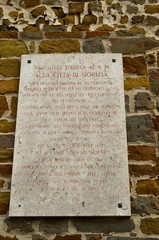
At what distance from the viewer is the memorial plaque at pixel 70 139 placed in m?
2.31

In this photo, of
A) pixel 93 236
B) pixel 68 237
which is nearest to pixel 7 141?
pixel 68 237

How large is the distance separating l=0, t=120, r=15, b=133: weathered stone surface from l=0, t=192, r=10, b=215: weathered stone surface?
21.0 inches

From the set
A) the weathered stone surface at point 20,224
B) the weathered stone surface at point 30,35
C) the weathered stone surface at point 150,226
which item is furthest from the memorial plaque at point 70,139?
the weathered stone surface at point 30,35

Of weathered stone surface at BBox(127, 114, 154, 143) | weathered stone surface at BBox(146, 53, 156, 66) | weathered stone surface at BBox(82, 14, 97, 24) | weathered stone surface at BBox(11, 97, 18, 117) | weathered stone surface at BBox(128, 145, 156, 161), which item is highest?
weathered stone surface at BBox(82, 14, 97, 24)

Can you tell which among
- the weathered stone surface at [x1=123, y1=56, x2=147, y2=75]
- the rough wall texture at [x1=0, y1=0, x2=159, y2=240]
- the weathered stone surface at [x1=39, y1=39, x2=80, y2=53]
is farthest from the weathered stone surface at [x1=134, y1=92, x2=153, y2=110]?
the weathered stone surface at [x1=39, y1=39, x2=80, y2=53]

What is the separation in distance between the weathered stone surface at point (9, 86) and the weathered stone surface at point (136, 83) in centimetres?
100

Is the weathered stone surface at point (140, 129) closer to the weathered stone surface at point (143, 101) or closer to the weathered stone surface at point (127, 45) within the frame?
the weathered stone surface at point (143, 101)

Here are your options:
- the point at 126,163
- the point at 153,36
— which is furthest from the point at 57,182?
the point at 153,36

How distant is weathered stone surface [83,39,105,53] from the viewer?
297 cm

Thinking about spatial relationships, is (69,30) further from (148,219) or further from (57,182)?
(148,219)

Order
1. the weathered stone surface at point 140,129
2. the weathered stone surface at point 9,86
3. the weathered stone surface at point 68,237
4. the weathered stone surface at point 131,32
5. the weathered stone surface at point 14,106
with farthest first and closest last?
the weathered stone surface at point 131,32, the weathered stone surface at point 9,86, the weathered stone surface at point 14,106, the weathered stone surface at point 140,129, the weathered stone surface at point 68,237

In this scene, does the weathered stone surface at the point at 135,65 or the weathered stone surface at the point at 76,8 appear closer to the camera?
the weathered stone surface at the point at 135,65

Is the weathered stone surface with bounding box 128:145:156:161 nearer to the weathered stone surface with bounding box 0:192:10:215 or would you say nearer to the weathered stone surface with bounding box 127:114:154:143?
the weathered stone surface with bounding box 127:114:154:143

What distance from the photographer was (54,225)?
229 centimetres
